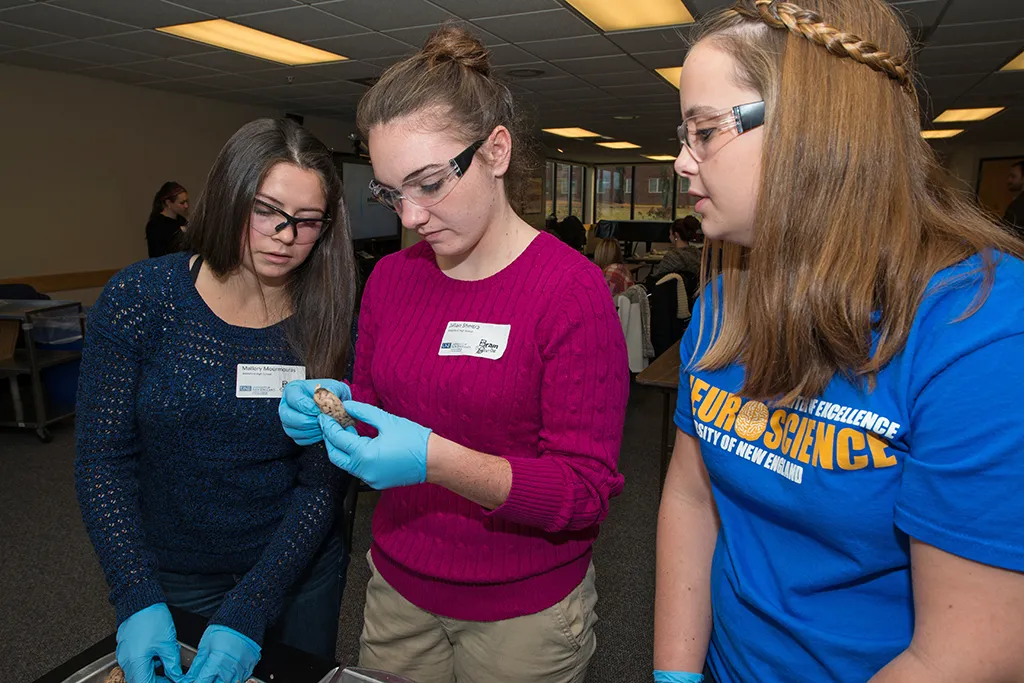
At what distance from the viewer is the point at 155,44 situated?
4996 mm

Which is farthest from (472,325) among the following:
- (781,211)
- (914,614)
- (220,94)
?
(220,94)

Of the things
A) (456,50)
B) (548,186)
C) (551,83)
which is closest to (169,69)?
(551,83)

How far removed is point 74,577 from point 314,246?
2.30m

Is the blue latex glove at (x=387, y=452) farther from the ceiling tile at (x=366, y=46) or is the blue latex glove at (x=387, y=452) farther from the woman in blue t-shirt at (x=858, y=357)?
the ceiling tile at (x=366, y=46)

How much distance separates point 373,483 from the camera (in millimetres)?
955

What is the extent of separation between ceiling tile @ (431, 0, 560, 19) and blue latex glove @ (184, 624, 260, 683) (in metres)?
3.73

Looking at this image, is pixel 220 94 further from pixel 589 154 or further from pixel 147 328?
pixel 589 154

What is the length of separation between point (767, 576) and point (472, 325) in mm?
545

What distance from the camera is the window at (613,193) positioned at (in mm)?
17172

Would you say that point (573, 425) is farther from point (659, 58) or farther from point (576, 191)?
point (576, 191)

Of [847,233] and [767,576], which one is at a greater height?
[847,233]

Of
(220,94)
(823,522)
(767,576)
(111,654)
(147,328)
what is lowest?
(111,654)

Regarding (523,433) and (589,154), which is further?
(589,154)

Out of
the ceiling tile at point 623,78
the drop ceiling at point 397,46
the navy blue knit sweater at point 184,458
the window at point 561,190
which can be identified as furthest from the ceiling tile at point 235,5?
the window at point 561,190
